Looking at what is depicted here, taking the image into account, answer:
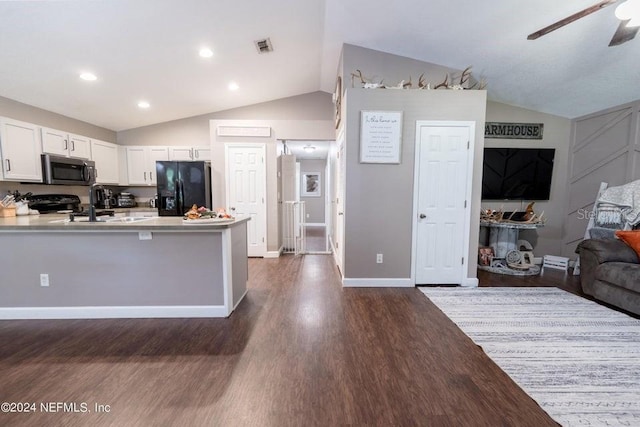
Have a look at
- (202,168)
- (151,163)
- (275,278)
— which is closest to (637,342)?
(275,278)

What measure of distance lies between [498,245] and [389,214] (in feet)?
7.16

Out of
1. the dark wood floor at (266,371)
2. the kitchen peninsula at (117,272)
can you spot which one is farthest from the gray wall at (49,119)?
the dark wood floor at (266,371)

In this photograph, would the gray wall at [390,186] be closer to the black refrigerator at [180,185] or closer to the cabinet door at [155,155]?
the black refrigerator at [180,185]

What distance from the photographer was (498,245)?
13.6ft

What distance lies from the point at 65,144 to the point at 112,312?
10.2 feet

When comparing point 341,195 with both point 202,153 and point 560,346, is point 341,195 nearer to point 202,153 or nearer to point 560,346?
point 560,346

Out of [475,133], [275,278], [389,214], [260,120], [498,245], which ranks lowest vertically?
[275,278]

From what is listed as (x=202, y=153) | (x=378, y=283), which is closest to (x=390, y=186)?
(x=378, y=283)

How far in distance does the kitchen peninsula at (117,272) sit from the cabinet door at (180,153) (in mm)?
2763

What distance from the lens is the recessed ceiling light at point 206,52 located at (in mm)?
3164

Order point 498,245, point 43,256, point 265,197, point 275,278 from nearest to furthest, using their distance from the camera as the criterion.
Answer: point 43,256, point 275,278, point 498,245, point 265,197

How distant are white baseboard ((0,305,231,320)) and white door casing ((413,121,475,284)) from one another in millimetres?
2499

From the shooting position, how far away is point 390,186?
10.8ft

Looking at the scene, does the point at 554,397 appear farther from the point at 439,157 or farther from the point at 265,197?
the point at 265,197
